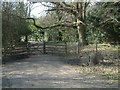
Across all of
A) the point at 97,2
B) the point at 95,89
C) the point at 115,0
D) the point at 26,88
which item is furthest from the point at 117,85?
the point at 97,2

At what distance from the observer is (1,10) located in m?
9.46

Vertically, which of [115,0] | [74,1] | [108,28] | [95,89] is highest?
[74,1]

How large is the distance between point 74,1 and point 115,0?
583cm

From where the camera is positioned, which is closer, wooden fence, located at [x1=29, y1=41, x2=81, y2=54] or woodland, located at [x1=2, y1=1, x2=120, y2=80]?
woodland, located at [x1=2, y1=1, x2=120, y2=80]

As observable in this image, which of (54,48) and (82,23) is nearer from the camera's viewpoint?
(54,48)

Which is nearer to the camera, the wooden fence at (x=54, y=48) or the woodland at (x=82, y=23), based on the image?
the woodland at (x=82, y=23)

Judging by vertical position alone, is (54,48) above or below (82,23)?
below

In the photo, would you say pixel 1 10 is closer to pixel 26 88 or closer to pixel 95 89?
pixel 26 88

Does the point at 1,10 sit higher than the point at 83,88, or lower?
higher

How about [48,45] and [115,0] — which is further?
[48,45]

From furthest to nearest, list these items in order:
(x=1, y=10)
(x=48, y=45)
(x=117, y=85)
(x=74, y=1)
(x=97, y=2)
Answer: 1. (x=48, y=45)
2. (x=74, y=1)
3. (x=97, y=2)
4. (x=1, y=10)
5. (x=117, y=85)

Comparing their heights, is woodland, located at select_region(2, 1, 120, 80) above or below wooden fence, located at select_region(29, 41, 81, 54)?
above

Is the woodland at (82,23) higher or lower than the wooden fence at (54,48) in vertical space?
higher

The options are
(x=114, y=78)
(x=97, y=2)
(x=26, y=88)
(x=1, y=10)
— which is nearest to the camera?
(x=26, y=88)
